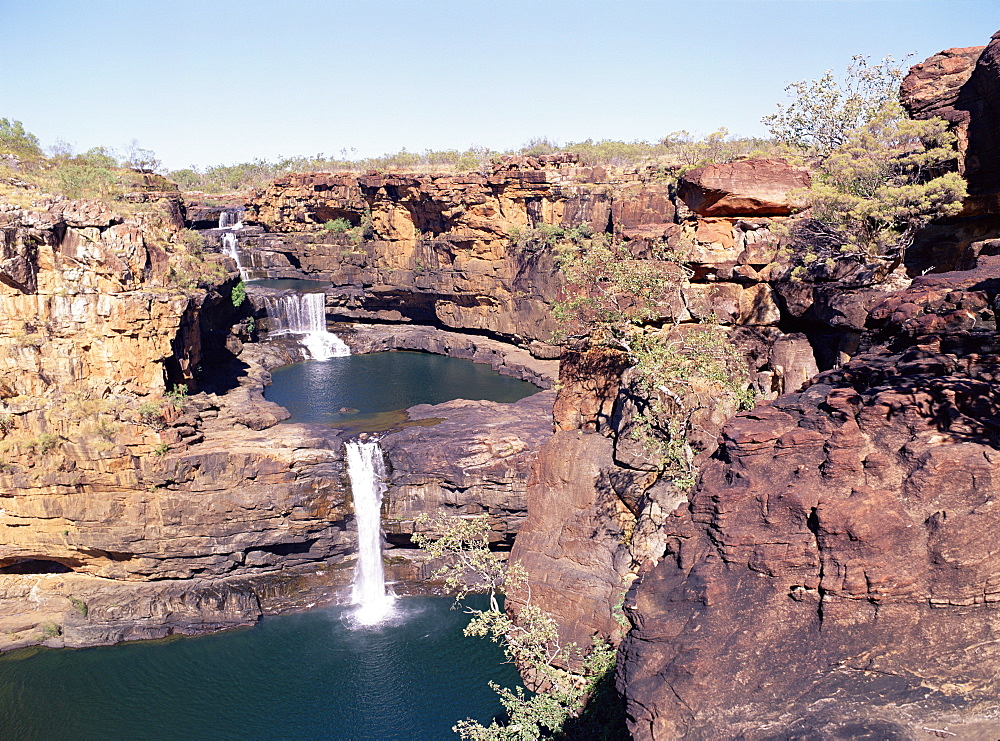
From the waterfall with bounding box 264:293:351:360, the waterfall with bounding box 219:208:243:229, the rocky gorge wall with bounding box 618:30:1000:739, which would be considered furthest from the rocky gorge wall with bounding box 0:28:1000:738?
the waterfall with bounding box 219:208:243:229

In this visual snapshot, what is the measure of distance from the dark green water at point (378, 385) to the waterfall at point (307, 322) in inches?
49.7

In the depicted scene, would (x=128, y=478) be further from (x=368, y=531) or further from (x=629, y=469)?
(x=629, y=469)

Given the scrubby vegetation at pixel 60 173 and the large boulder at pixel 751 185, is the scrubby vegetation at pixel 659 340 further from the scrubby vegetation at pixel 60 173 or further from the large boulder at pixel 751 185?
the scrubby vegetation at pixel 60 173

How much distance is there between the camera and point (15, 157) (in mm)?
31859

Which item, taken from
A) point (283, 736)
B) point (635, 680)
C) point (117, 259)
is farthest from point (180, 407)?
point (635, 680)

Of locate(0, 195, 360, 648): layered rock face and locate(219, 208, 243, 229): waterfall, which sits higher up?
locate(219, 208, 243, 229): waterfall

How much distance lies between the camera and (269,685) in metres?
18.4

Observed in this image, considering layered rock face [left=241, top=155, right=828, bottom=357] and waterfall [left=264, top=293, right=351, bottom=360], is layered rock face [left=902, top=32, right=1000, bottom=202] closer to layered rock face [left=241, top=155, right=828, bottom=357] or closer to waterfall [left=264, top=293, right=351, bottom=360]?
layered rock face [left=241, top=155, right=828, bottom=357]

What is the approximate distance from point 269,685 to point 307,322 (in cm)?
3133

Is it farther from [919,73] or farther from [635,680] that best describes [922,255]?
[635,680]

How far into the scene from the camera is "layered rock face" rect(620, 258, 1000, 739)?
6.29 m

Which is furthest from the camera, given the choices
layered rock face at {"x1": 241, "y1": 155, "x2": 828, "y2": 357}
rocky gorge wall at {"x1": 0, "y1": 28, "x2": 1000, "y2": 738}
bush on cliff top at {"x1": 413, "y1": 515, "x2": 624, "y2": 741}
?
layered rock face at {"x1": 241, "y1": 155, "x2": 828, "y2": 357}

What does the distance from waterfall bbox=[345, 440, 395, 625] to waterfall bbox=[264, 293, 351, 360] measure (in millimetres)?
21198

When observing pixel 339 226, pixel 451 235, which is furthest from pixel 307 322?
pixel 451 235
